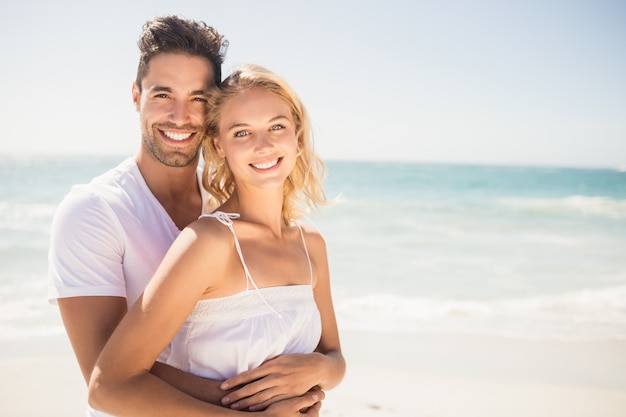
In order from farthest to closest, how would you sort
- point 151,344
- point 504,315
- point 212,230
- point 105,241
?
point 504,315 < point 105,241 < point 212,230 < point 151,344

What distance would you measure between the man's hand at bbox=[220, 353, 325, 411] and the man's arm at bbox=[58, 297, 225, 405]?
→ 0.22ft

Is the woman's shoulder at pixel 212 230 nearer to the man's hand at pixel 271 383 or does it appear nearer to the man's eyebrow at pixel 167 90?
the man's hand at pixel 271 383

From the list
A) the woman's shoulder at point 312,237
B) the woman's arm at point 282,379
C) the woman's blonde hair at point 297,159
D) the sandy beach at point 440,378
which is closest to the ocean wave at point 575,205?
the sandy beach at point 440,378

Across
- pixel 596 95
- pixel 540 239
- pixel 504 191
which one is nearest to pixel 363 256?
pixel 540 239

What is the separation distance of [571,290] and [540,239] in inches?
256

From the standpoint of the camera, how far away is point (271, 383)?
2.27 metres

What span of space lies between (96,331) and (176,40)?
1.48 m

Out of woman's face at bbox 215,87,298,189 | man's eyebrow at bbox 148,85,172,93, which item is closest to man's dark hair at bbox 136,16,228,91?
man's eyebrow at bbox 148,85,172,93

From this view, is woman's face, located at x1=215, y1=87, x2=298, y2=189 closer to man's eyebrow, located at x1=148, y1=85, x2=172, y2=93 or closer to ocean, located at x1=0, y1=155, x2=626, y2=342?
man's eyebrow, located at x1=148, y1=85, x2=172, y2=93

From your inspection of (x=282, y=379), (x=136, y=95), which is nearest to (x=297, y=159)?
(x=136, y=95)

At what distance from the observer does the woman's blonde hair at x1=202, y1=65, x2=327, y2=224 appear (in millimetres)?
2670

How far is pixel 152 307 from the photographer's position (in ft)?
6.61

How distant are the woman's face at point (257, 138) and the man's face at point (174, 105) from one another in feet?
1.03

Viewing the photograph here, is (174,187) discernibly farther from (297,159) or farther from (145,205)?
(297,159)
